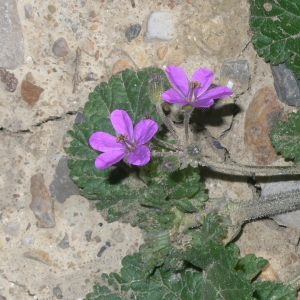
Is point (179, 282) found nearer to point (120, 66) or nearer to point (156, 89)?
point (156, 89)

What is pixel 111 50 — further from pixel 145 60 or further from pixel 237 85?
pixel 237 85

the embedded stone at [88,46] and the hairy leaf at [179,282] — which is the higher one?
the embedded stone at [88,46]

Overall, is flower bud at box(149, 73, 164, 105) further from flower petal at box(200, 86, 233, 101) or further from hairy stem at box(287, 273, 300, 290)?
hairy stem at box(287, 273, 300, 290)

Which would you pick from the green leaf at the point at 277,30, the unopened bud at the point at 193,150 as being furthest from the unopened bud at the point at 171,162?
the green leaf at the point at 277,30

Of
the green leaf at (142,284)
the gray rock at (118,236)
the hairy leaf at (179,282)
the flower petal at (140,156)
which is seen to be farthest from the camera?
the gray rock at (118,236)

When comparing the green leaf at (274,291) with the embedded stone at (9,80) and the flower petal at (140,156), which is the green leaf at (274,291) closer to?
the flower petal at (140,156)

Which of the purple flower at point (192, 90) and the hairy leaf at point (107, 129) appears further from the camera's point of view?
the hairy leaf at point (107, 129)
